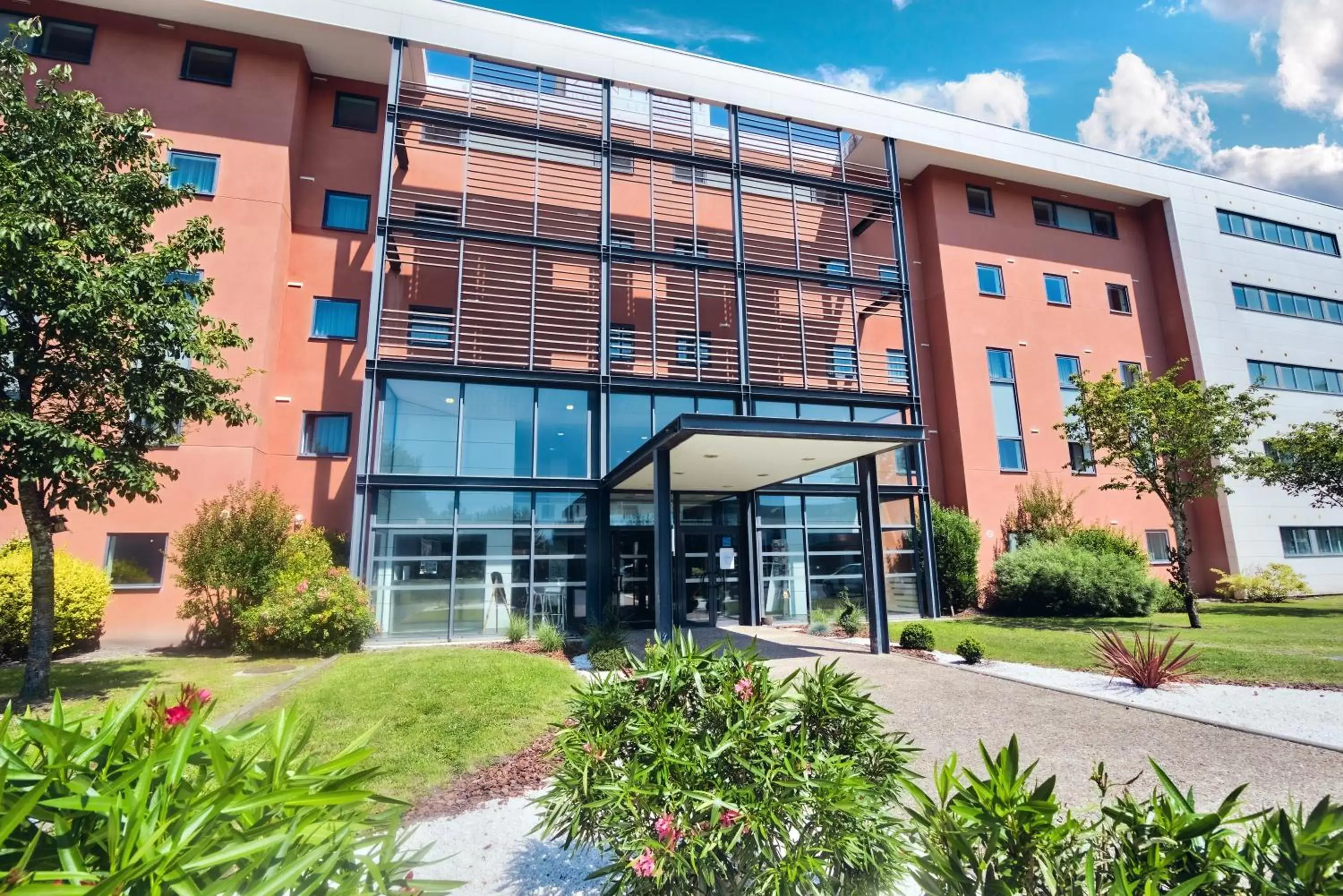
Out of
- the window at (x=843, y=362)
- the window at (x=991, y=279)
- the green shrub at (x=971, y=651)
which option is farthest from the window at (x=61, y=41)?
the window at (x=991, y=279)

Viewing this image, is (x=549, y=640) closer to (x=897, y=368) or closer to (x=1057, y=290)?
(x=897, y=368)

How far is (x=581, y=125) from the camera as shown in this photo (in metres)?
18.2

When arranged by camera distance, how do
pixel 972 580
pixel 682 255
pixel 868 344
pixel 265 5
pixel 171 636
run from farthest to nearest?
1. pixel 868 344
2. pixel 972 580
3. pixel 682 255
4. pixel 265 5
5. pixel 171 636

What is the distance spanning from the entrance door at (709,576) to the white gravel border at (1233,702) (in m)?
7.35

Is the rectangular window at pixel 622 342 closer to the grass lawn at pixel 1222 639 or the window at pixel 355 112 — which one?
the window at pixel 355 112

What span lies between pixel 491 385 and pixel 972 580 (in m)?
14.9

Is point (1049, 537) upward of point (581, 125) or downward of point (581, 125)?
downward

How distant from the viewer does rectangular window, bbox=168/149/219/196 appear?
15406 mm

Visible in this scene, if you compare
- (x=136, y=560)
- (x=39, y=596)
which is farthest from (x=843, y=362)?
(x=136, y=560)

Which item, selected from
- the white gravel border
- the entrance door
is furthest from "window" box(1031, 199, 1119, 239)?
the white gravel border

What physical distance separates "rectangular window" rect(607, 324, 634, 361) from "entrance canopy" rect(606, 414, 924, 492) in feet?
13.0

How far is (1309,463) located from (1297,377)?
8274 mm

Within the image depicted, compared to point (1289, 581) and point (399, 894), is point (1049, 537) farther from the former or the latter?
point (399, 894)

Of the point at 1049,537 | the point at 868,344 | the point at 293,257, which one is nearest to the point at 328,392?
the point at 293,257
